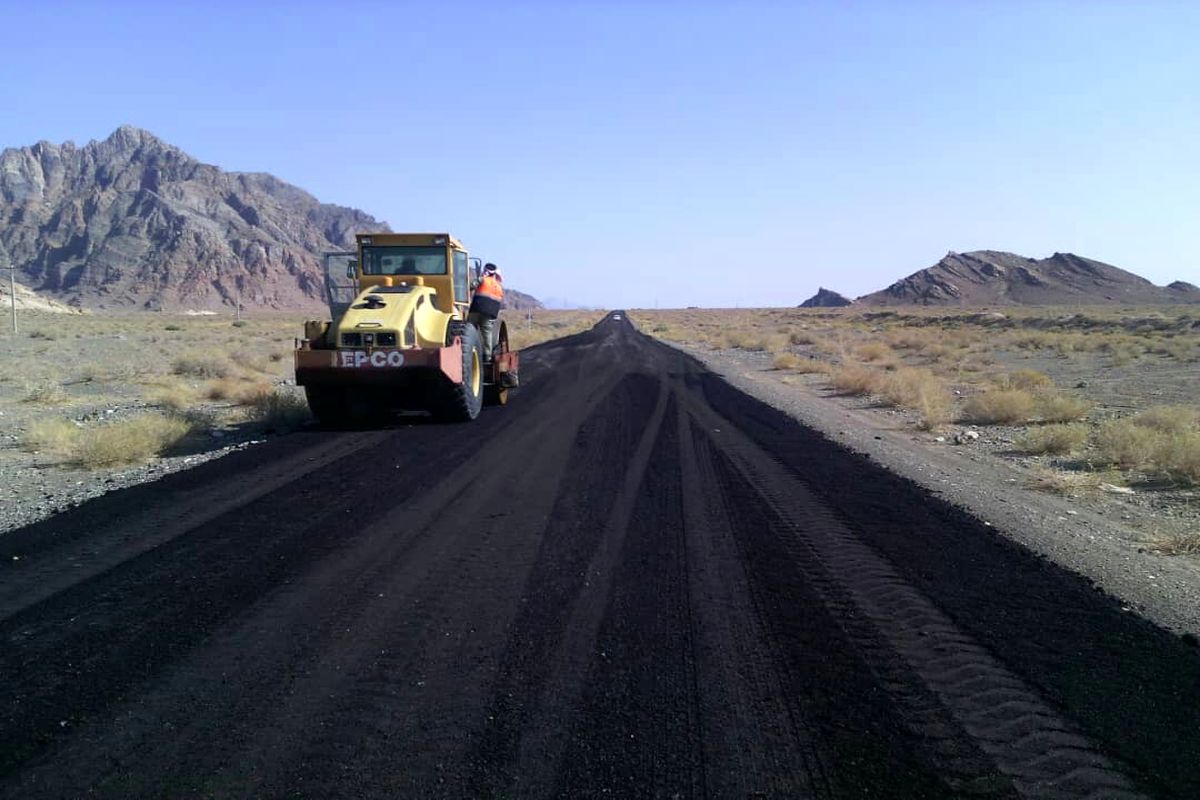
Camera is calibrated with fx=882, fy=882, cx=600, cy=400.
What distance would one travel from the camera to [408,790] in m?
3.82

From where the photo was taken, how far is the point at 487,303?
17219mm

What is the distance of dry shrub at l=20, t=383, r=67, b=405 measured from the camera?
1858cm

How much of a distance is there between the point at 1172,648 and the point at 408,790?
4858mm

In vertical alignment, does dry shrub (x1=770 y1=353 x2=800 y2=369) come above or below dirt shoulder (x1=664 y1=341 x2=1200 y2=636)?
above

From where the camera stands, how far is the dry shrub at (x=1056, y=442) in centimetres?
1366

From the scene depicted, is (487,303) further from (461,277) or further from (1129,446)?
(1129,446)

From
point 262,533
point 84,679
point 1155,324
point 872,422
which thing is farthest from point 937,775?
point 1155,324

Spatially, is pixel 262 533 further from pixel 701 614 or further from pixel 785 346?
pixel 785 346

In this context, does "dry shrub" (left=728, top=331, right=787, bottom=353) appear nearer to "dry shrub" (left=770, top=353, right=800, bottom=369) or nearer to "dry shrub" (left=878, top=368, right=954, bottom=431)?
"dry shrub" (left=770, top=353, right=800, bottom=369)

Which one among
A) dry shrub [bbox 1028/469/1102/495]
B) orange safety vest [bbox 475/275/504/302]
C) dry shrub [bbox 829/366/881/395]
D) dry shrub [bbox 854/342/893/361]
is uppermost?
orange safety vest [bbox 475/275/504/302]

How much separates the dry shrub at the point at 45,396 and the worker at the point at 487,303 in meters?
9.23

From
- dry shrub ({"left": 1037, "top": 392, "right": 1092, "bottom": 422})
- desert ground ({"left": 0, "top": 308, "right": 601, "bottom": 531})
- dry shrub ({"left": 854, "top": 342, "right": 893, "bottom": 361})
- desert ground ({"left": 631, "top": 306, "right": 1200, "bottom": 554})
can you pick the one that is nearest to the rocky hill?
desert ground ({"left": 631, "top": 306, "right": 1200, "bottom": 554})

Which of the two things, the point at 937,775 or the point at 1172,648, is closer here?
the point at 937,775

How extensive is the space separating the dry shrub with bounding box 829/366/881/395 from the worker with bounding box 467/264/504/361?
1031 centimetres
